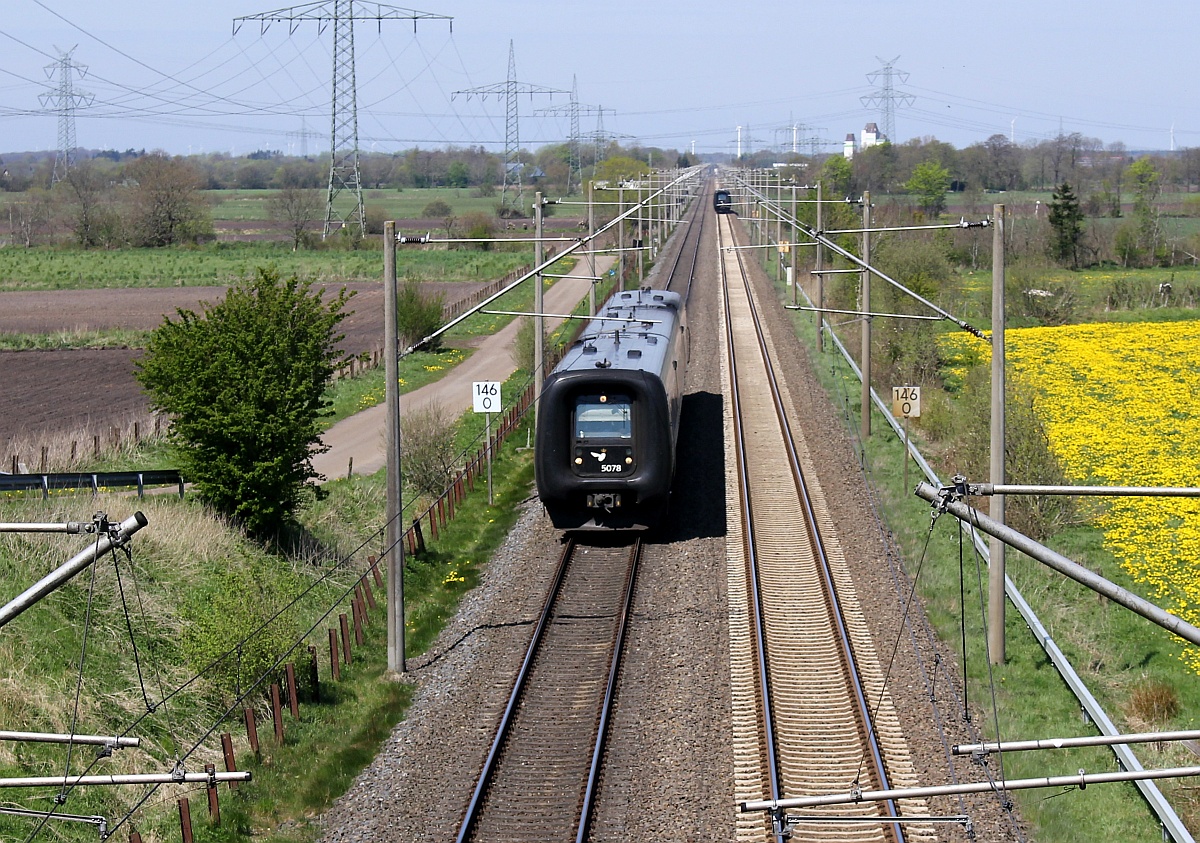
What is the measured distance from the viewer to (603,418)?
20172 mm

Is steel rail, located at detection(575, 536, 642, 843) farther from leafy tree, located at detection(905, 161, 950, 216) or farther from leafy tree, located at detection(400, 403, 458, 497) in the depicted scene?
leafy tree, located at detection(905, 161, 950, 216)

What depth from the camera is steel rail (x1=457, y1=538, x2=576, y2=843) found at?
1182cm

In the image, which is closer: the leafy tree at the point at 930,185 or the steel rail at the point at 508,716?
the steel rail at the point at 508,716

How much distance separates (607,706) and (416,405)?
872 inches

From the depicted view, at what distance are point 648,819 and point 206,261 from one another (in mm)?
76120

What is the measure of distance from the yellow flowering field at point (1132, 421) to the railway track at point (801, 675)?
4542mm

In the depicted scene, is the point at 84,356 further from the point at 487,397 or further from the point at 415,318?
the point at 487,397

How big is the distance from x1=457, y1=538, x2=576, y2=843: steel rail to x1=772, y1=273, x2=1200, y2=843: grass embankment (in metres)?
4.75

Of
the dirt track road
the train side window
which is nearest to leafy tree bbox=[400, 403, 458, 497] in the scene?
the dirt track road

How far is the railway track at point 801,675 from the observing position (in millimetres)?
11891

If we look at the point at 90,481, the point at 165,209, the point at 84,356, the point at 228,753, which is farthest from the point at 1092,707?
the point at 165,209

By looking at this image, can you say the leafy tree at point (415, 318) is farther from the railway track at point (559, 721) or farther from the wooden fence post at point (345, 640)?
the wooden fence post at point (345, 640)

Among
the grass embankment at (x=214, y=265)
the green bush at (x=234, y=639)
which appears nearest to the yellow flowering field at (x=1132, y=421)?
the green bush at (x=234, y=639)

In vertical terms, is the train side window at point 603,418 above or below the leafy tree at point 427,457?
above
